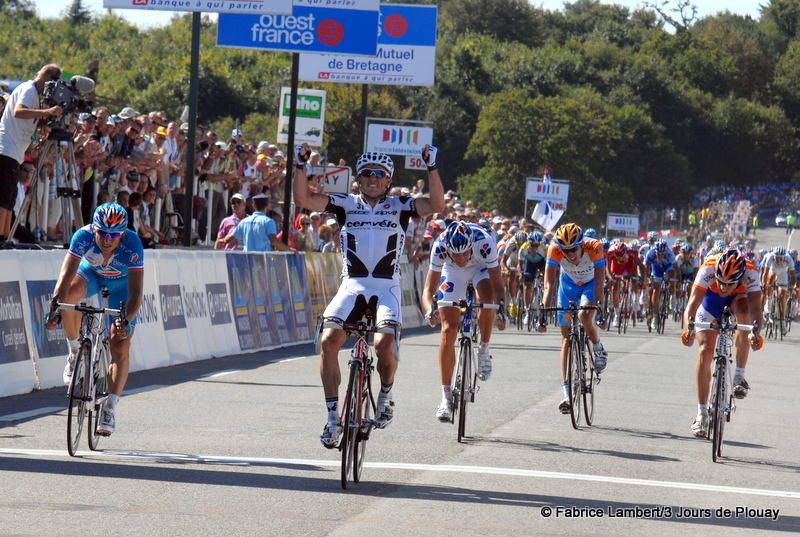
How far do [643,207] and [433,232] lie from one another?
8795 centimetres

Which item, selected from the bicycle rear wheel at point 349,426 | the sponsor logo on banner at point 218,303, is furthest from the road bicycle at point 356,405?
the sponsor logo on banner at point 218,303

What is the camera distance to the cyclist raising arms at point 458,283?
10992mm

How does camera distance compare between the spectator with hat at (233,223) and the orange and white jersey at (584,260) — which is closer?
the orange and white jersey at (584,260)

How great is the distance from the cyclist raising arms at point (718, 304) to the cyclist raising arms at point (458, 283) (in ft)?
5.40

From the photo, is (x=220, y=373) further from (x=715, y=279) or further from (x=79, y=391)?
(x=715, y=279)

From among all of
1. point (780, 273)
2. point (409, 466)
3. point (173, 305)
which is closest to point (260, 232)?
point (173, 305)

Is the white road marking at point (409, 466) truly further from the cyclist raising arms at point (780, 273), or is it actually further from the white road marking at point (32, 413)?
the cyclist raising arms at point (780, 273)

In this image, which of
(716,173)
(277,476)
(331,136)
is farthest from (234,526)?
(716,173)

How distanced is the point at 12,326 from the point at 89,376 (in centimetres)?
394

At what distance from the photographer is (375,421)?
27.5 feet

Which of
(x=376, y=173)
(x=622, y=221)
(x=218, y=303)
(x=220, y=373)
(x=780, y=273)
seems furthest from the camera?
(x=622, y=221)

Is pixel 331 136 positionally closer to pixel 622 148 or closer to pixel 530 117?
pixel 530 117

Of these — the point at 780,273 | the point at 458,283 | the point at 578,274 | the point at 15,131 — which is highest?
the point at 15,131

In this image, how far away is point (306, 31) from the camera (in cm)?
2462
